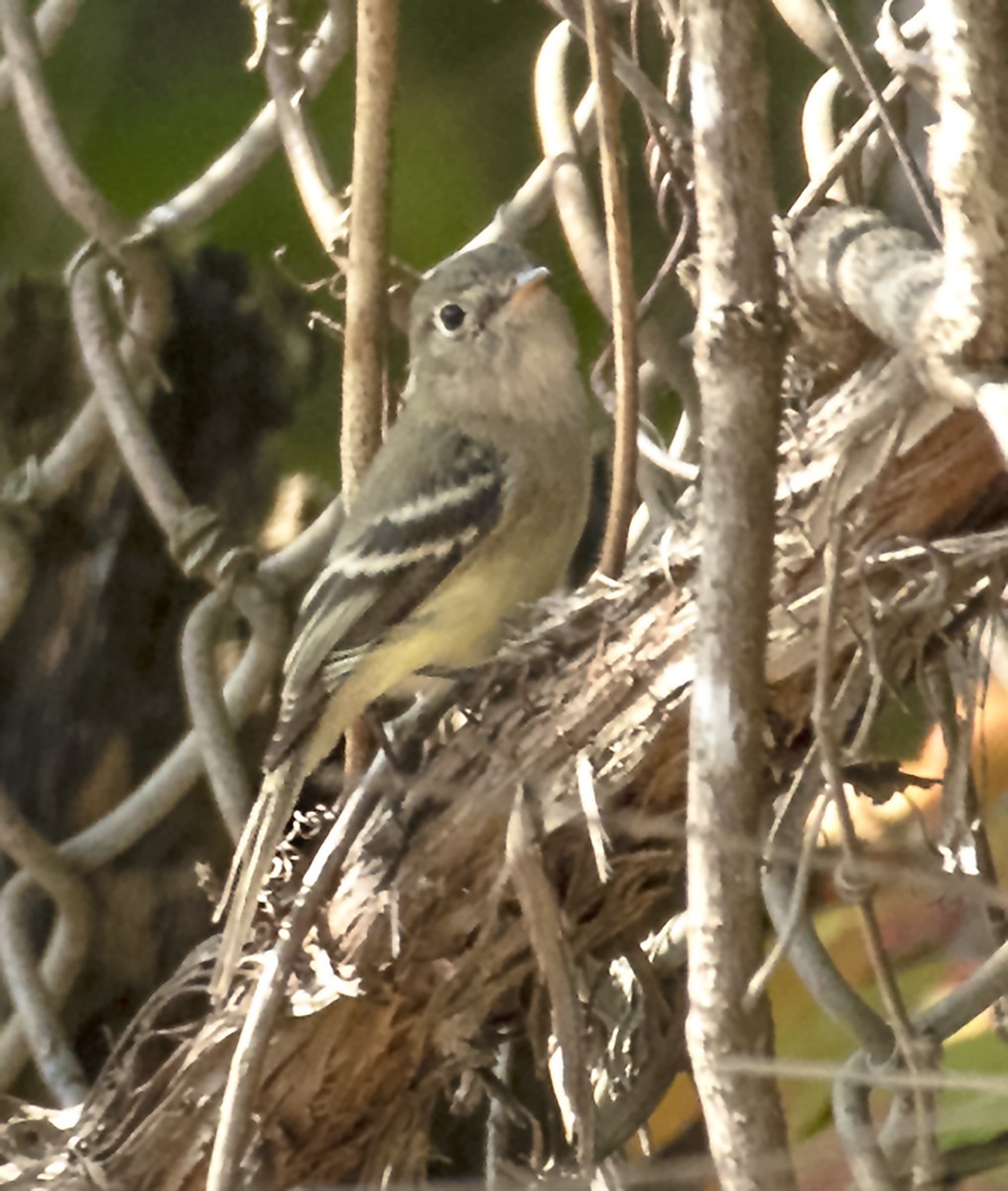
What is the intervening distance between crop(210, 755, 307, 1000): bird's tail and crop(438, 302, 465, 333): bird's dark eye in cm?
42

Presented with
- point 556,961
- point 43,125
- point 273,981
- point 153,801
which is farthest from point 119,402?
point 556,961

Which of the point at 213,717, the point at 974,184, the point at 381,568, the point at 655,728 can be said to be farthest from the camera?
the point at 213,717

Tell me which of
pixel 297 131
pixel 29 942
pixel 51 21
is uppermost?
pixel 51 21

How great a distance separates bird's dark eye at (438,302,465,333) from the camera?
3.60ft

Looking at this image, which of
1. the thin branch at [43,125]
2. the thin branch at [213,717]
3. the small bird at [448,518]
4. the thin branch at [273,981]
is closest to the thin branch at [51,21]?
the thin branch at [43,125]

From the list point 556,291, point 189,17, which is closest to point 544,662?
point 556,291

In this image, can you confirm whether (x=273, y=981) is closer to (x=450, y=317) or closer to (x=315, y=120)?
(x=450, y=317)

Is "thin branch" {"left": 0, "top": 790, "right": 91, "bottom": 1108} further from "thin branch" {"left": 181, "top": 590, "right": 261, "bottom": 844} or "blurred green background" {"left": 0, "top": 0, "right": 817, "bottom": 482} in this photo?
"blurred green background" {"left": 0, "top": 0, "right": 817, "bottom": 482}

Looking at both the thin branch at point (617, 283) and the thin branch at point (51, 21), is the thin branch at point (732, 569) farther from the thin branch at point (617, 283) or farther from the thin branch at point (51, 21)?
the thin branch at point (51, 21)

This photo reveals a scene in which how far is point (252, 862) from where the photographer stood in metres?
0.86

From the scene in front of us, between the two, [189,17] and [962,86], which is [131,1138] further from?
[189,17]

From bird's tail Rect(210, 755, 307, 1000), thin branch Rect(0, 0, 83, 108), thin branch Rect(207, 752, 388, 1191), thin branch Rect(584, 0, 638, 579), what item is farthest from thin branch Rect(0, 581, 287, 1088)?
thin branch Rect(0, 0, 83, 108)

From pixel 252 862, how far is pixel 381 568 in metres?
0.26

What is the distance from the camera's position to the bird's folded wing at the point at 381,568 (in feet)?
3.13
